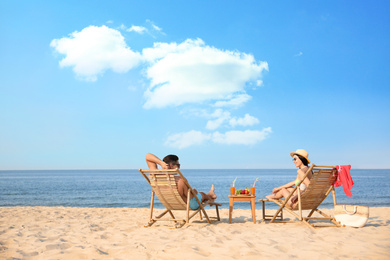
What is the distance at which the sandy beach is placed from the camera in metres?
3.60

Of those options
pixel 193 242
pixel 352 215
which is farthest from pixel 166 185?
pixel 352 215

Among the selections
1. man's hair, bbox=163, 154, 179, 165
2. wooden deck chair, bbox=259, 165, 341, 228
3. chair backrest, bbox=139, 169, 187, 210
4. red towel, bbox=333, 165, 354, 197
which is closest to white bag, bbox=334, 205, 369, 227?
wooden deck chair, bbox=259, 165, 341, 228

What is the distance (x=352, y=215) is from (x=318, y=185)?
2.34ft

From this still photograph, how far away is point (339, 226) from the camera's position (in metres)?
5.62

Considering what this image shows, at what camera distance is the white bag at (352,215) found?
18.1 feet

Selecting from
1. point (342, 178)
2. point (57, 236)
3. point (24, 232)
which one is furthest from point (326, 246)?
point (24, 232)

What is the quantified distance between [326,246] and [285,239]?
57 centimetres

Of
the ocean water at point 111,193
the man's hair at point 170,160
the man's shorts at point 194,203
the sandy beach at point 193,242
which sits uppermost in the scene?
the man's hair at point 170,160

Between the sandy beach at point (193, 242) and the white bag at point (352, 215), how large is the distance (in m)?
0.20

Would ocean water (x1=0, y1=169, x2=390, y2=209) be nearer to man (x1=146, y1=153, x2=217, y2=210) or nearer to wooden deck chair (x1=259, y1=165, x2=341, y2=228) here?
wooden deck chair (x1=259, y1=165, x2=341, y2=228)

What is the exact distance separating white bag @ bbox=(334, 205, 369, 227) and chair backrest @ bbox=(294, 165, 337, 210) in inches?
15.1

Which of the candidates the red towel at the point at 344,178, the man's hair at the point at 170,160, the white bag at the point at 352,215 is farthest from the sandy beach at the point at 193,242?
the man's hair at the point at 170,160

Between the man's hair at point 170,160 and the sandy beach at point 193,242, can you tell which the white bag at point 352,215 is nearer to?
the sandy beach at point 193,242

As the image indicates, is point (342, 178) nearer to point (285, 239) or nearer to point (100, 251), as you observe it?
point (285, 239)
